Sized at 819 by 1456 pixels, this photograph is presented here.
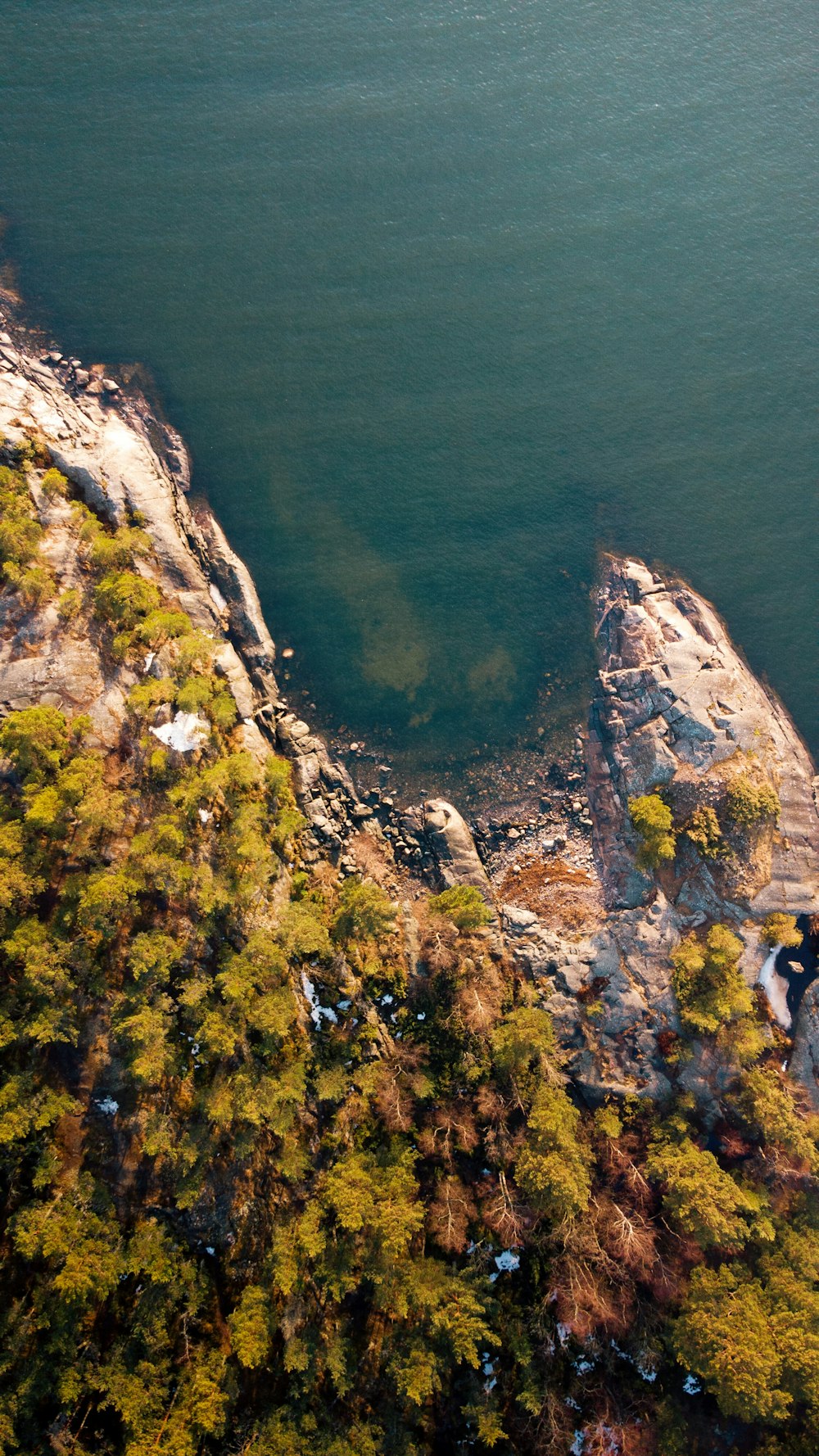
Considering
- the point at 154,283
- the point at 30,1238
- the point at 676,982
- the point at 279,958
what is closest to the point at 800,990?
the point at 676,982

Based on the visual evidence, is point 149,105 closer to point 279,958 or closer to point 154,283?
point 154,283

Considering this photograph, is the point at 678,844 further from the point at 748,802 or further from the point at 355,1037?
the point at 355,1037

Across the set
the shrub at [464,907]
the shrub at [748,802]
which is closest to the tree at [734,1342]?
the shrub at [464,907]

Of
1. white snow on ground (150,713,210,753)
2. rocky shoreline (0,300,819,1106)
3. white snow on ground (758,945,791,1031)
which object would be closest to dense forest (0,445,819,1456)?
white snow on ground (150,713,210,753)

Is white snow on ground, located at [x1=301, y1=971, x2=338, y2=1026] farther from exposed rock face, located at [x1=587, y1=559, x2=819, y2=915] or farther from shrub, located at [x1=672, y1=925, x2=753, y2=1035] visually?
shrub, located at [x1=672, y1=925, x2=753, y2=1035]

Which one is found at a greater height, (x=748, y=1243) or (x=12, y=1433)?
(x=12, y=1433)

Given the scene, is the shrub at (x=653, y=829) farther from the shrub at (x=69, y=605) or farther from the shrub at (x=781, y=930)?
the shrub at (x=69, y=605)

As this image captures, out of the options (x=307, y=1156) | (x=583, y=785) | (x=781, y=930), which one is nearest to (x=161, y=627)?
(x=583, y=785)

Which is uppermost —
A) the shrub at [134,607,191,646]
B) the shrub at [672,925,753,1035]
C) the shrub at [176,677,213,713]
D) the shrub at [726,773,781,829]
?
the shrub at [134,607,191,646]
